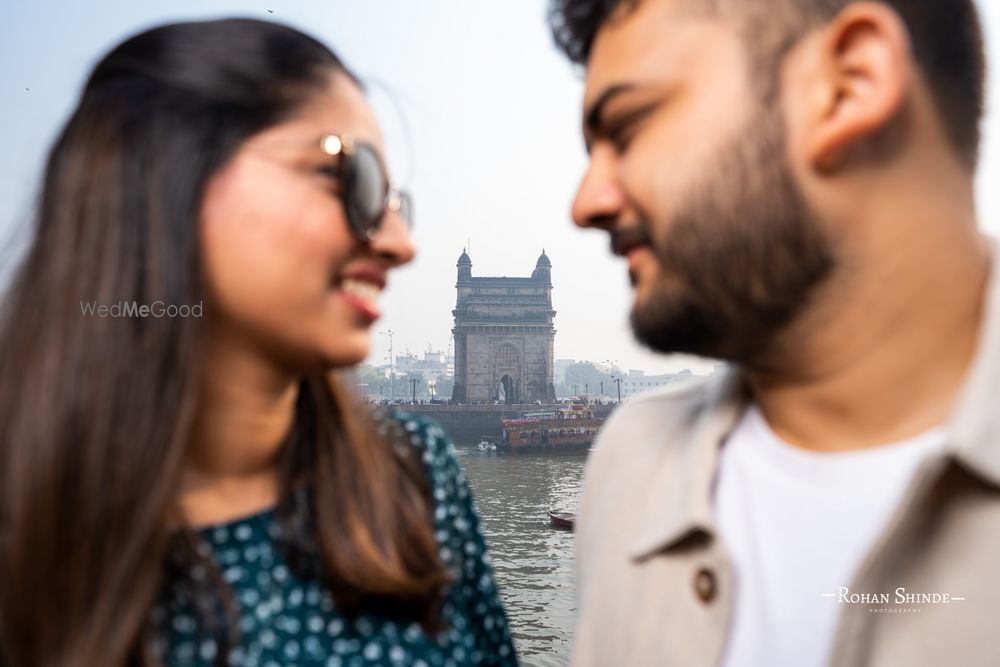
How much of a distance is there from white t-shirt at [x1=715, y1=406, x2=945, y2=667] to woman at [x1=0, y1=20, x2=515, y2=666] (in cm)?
52

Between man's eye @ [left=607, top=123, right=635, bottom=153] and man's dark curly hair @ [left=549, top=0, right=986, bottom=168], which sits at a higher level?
man's dark curly hair @ [left=549, top=0, right=986, bottom=168]

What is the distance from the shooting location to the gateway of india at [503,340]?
156 feet

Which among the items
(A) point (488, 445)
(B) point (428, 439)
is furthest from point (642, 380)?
(B) point (428, 439)

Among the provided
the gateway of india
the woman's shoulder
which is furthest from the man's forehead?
the gateway of india

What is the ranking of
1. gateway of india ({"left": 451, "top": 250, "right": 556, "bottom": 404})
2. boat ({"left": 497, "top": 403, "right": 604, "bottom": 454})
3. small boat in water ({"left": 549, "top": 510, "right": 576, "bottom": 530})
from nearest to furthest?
small boat in water ({"left": 549, "top": 510, "right": 576, "bottom": 530}) < boat ({"left": 497, "top": 403, "right": 604, "bottom": 454}) < gateway of india ({"left": 451, "top": 250, "right": 556, "bottom": 404})

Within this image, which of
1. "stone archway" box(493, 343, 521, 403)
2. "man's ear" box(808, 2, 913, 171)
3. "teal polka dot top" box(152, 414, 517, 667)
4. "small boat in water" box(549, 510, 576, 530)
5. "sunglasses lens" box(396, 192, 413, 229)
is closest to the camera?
"man's ear" box(808, 2, 913, 171)

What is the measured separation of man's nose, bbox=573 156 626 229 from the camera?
47.2 inches

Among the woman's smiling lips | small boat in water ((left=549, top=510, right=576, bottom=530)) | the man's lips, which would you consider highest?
the man's lips

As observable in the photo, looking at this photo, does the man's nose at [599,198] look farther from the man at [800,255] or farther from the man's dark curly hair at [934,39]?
the man's dark curly hair at [934,39]

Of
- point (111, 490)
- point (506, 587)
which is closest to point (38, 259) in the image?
point (111, 490)

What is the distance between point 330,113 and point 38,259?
0.49 metres

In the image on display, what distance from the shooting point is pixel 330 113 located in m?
1.22

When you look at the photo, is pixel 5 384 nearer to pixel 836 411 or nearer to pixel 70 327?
pixel 70 327

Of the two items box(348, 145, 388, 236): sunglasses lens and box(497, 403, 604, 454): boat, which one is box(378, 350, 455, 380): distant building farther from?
box(348, 145, 388, 236): sunglasses lens
